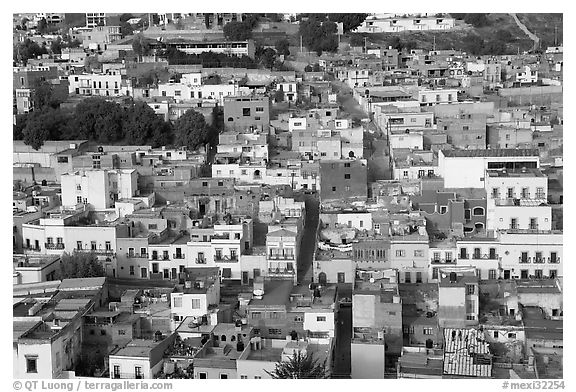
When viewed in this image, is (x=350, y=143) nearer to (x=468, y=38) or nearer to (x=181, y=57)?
(x=181, y=57)

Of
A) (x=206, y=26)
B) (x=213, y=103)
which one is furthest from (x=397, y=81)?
(x=206, y=26)

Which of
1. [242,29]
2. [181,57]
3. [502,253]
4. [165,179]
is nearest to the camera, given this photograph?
[502,253]

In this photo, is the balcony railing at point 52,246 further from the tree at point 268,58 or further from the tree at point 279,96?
the tree at point 268,58

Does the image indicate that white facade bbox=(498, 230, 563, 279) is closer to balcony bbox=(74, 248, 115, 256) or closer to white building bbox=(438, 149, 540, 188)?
white building bbox=(438, 149, 540, 188)

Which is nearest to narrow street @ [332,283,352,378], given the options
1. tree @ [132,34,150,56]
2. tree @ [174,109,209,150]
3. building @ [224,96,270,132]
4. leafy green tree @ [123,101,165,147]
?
tree @ [174,109,209,150]

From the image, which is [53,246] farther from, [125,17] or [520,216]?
[125,17]

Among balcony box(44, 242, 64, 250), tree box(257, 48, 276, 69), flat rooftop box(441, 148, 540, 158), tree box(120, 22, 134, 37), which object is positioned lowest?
balcony box(44, 242, 64, 250)
